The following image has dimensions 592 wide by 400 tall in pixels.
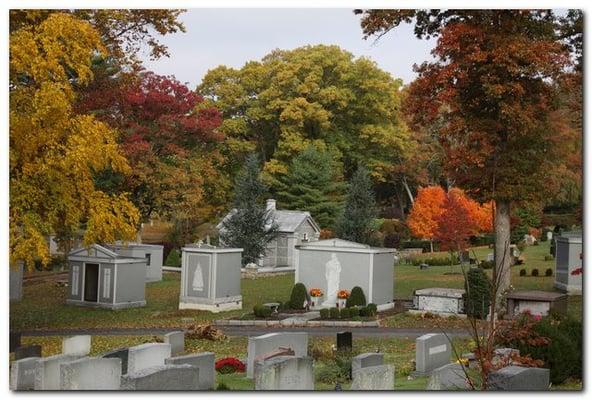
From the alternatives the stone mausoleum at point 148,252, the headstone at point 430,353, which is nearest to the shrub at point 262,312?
the stone mausoleum at point 148,252

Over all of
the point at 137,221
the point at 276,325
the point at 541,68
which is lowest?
the point at 276,325

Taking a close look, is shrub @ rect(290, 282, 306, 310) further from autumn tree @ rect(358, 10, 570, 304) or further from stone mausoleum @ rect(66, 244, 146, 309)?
autumn tree @ rect(358, 10, 570, 304)

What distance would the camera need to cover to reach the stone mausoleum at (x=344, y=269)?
55.2 ft

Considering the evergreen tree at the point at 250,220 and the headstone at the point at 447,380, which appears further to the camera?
the evergreen tree at the point at 250,220

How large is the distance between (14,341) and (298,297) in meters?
6.71

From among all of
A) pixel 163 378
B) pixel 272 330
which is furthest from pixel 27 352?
pixel 272 330

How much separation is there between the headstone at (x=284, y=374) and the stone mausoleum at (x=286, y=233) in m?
5.48

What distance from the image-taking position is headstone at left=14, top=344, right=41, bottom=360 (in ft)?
33.4

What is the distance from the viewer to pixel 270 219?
67.1ft

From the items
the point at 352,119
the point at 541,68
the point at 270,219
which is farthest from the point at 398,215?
the point at 270,219

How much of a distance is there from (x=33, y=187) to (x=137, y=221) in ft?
6.25

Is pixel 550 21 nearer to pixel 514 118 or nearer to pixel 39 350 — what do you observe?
pixel 514 118

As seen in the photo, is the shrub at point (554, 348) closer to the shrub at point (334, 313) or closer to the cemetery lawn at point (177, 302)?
the cemetery lawn at point (177, 302)

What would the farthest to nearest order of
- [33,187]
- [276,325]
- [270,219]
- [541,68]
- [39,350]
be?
[270,219] < [276,325] < [541,68] < [33,187] < [39,350]
